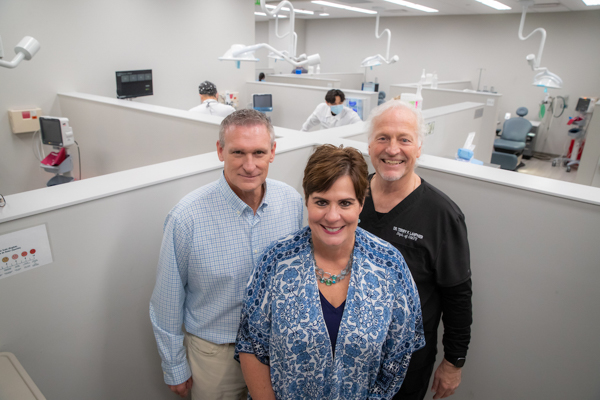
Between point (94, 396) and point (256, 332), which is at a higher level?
point (256, 332)

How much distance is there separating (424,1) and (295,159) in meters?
5.72

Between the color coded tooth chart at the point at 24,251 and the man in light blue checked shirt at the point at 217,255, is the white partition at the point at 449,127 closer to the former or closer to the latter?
Result: the man in light blue checked shirt at the point at 217,255

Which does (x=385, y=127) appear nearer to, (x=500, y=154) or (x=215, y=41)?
(x=215, y=41)

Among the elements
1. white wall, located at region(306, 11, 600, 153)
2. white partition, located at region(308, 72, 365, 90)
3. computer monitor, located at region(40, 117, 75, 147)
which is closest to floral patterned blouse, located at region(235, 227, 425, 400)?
computer monitor, located at region(40, 117, 75, 147)

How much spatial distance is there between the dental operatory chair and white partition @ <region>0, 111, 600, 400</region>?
4.87m

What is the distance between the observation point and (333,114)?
13.0 feet

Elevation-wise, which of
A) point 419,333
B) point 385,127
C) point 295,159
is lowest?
point 419,333

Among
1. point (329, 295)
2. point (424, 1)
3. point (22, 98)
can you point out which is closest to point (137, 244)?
point (329, 295)

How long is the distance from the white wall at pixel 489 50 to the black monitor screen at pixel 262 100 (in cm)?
566

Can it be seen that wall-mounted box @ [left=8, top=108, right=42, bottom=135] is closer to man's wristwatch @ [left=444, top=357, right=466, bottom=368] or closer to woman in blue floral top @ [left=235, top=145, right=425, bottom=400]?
woman in blue floral top @ [left=235, top=145, right=425, bottom=400]

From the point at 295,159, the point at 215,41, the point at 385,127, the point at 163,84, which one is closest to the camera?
the point at 385,127

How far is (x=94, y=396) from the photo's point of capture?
1.30 metres

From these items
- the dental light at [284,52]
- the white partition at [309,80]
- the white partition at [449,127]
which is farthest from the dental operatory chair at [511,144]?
the dental light at [284,52]

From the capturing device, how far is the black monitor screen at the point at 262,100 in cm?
460
